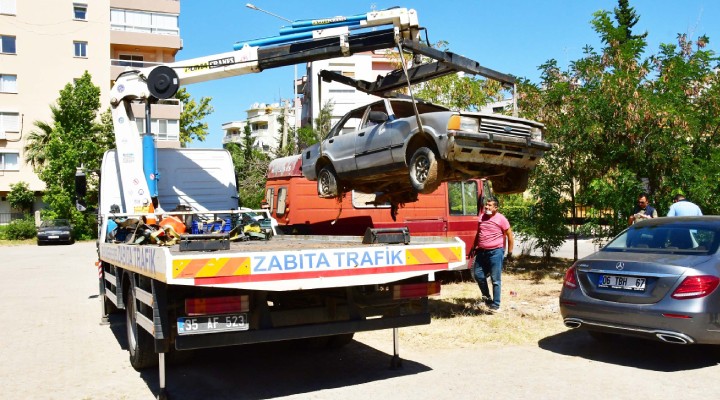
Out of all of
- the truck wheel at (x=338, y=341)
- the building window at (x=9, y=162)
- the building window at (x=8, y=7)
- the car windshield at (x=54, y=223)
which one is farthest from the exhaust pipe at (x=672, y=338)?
the building window at (x=8, y=7)

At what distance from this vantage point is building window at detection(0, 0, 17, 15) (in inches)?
1758

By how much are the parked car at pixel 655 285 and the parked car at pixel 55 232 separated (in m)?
33.0

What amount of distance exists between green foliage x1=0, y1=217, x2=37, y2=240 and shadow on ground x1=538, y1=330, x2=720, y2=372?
125 feet

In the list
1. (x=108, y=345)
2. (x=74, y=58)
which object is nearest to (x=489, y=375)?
(x=108, y=345)

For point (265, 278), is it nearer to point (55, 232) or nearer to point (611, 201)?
point (611, 201)

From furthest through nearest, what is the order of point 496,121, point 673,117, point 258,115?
point 258,115 → point 673,117 → point 496,121

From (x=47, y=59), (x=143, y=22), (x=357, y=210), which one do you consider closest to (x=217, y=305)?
(x=357, y=210)

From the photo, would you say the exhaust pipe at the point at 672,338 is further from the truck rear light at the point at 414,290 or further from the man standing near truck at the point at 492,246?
the man standing near truck at the point at 492,246

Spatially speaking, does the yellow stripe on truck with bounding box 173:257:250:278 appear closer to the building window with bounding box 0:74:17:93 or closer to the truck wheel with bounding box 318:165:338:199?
the truck wheel with bounding box 318:165:338:199

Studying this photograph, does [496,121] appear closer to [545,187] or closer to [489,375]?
[489,375]

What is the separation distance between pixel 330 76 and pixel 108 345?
476cm

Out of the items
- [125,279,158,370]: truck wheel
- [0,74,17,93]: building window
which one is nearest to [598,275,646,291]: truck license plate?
[125,279,158,370]: truck wheel

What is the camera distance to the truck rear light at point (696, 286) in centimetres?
657

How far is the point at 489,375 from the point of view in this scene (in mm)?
6742
